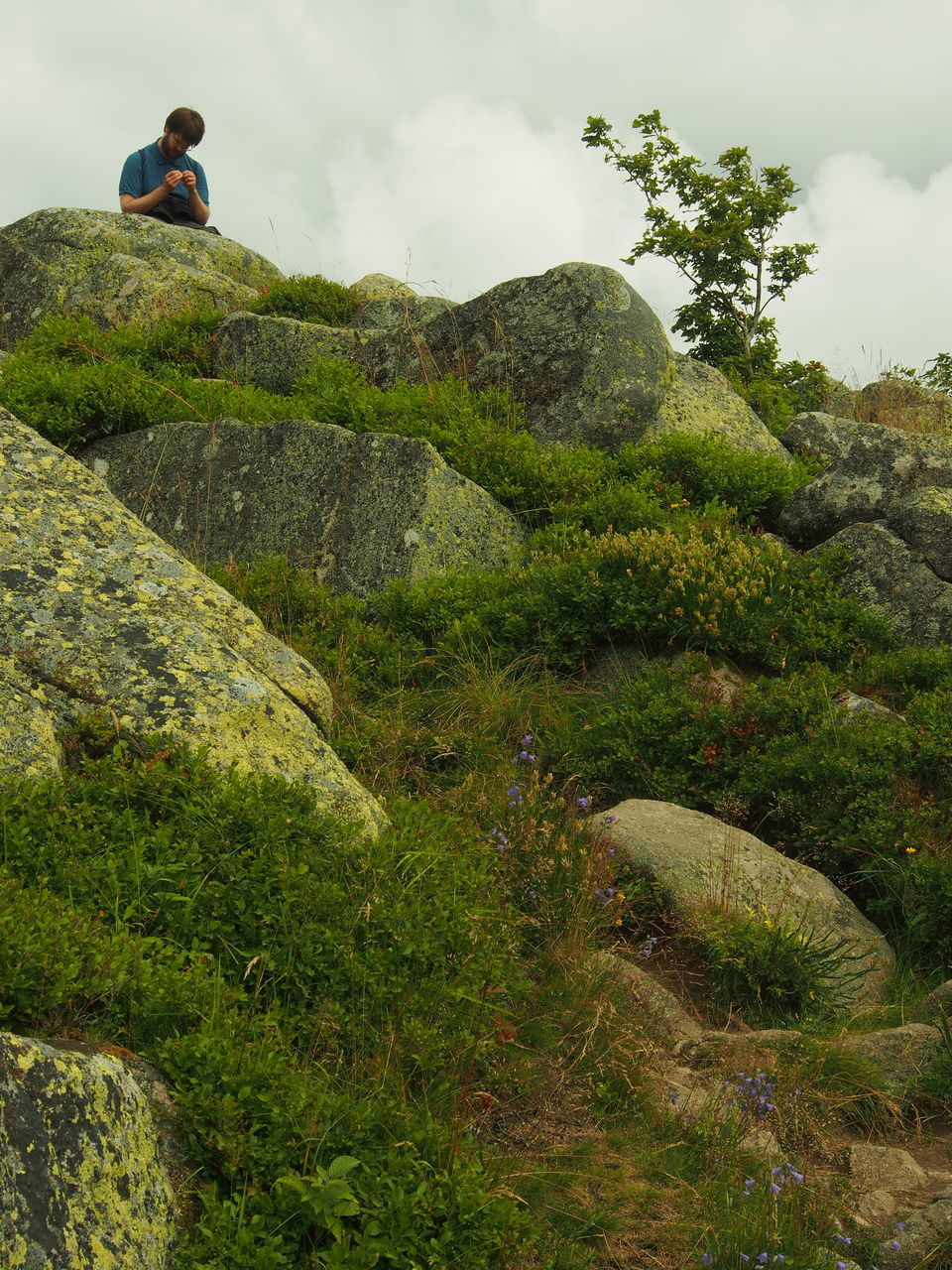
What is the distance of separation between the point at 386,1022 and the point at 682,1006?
2.05 metres

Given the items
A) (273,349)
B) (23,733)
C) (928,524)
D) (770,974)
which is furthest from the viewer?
(273,349)

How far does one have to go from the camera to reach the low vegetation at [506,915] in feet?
10.6

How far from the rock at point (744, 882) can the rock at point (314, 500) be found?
3.42 meters

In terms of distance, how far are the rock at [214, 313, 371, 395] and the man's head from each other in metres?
4.65

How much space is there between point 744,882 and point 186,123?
1382 centimetres

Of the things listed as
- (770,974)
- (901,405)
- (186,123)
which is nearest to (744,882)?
(770,974)

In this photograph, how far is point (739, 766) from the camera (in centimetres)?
690

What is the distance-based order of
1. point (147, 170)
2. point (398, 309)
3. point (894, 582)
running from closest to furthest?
point (894, 582)
point (398, 309)
point (147, 170)

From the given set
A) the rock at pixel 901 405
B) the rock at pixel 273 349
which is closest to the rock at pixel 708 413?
the rock at pixel 901 405

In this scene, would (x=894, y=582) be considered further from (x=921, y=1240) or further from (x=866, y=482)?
(x=921, y=1240)

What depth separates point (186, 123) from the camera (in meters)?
15.2

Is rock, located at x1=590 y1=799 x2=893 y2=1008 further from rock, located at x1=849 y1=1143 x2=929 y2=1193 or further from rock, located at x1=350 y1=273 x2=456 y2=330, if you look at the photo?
rock, located at x1=350 y1=273 x2=456 y2=330

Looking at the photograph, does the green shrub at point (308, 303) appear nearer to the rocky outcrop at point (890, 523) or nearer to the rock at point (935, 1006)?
the rocky outcrop at point (890, 523)

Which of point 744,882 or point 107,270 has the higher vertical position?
point 107,270
